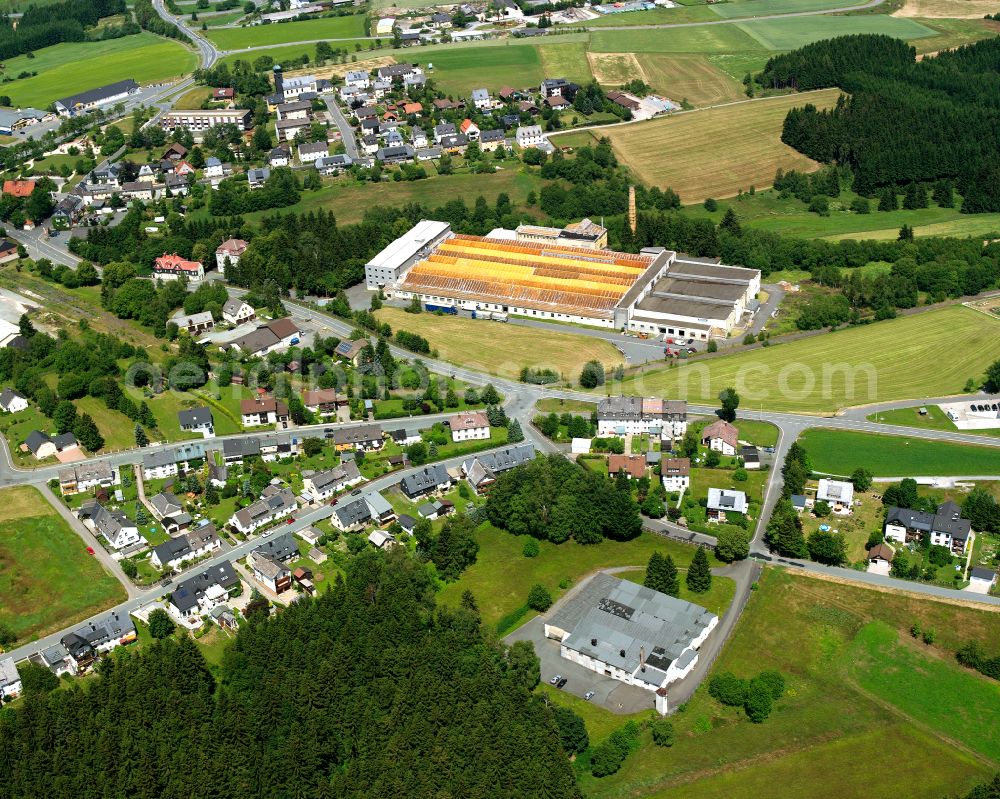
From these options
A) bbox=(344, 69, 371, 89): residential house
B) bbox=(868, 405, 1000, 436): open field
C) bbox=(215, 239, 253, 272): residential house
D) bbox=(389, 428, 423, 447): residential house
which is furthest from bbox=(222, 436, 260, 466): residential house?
bbox=(344, 69, 371, 89): residential house

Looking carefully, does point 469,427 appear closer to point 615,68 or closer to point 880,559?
point 880,559

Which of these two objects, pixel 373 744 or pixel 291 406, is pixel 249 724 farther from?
pixel 291 406

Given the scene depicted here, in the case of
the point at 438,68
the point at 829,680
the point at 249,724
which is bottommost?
the point at 829,680

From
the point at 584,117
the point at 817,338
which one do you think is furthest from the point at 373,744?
the point at 584,117

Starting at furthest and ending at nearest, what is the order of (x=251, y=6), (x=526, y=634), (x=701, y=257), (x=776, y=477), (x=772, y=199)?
(x=251, y=6), (x=772, y=199), (x=701, y=257), (x=776, y=477), (x=526, y=634)

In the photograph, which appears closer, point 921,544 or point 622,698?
point 622,698

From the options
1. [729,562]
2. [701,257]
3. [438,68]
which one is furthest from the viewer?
[438,68]

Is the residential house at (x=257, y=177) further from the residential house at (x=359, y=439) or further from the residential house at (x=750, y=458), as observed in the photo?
the residential house at (x=750, y=458)

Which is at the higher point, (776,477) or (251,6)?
(251,6)
